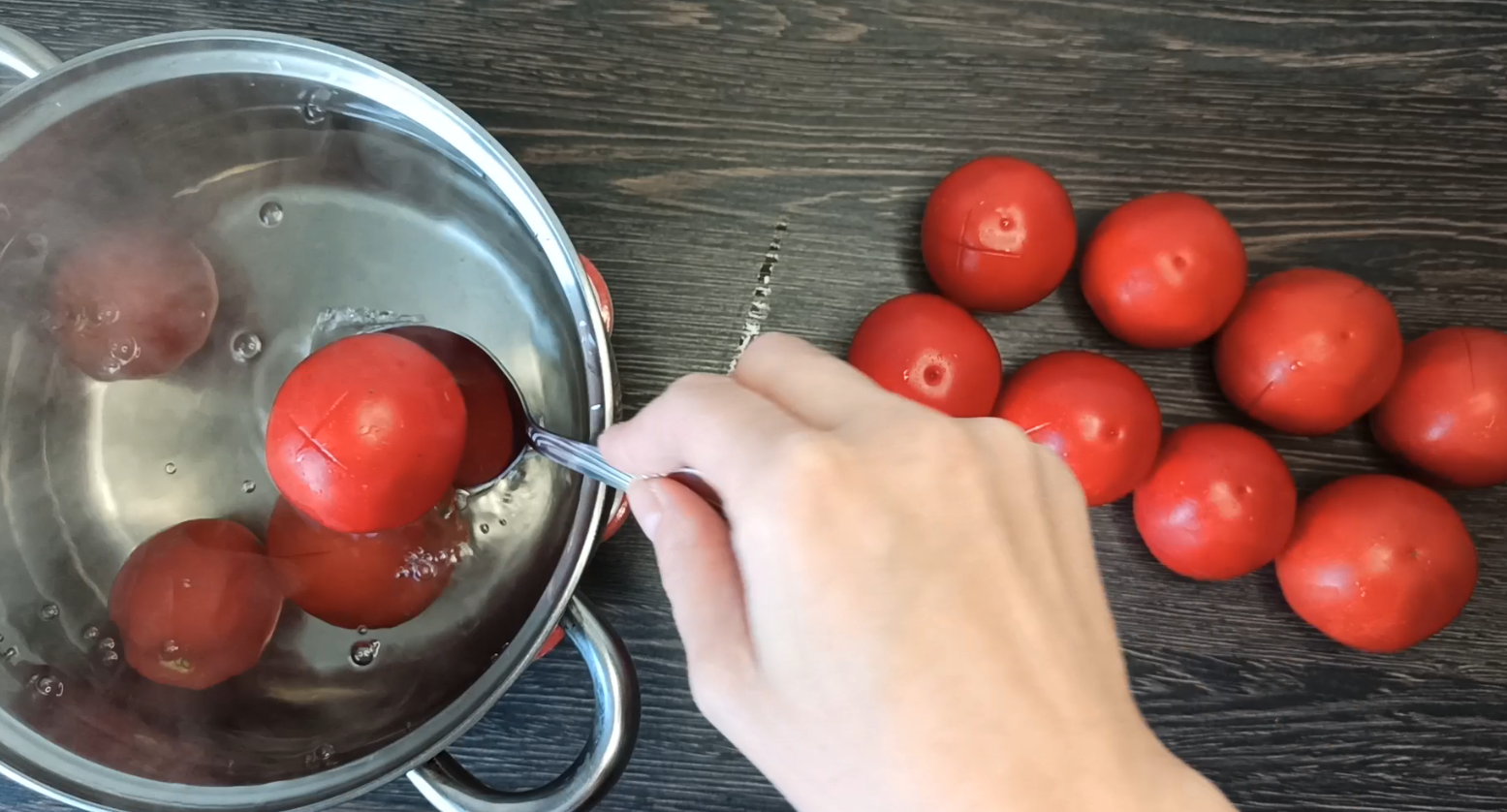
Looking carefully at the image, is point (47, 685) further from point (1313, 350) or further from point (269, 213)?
point (1313, 350)

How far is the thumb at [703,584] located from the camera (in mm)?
346

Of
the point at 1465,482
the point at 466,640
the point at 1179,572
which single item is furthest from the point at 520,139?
the point at 1465,482

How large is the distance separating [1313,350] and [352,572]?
67 cm

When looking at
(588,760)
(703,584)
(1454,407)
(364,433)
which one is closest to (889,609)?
(703,584)

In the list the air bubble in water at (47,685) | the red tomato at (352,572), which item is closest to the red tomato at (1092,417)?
the red tomato at (352,572)

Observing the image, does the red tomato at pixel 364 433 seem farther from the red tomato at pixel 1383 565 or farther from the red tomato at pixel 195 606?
the red tomato at pixel 1383 565

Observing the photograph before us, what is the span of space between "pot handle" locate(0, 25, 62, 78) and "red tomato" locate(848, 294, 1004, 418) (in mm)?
543

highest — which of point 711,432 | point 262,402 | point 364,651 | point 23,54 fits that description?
point 23,54

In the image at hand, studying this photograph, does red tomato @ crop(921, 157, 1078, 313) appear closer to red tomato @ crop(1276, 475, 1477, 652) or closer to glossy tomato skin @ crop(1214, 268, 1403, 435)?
glossy tomato skin @ crop(1214, 268, 1403, 435)

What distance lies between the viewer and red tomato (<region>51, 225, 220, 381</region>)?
548 mm

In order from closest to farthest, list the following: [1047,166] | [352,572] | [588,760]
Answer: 1. [588,760]
2. [352,572]
3. [1047,166]

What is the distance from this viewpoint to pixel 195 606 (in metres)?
0.53

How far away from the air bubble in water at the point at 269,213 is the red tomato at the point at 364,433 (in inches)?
5.3

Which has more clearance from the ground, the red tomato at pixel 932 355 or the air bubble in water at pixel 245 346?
the red tomato at pixel 932 355
